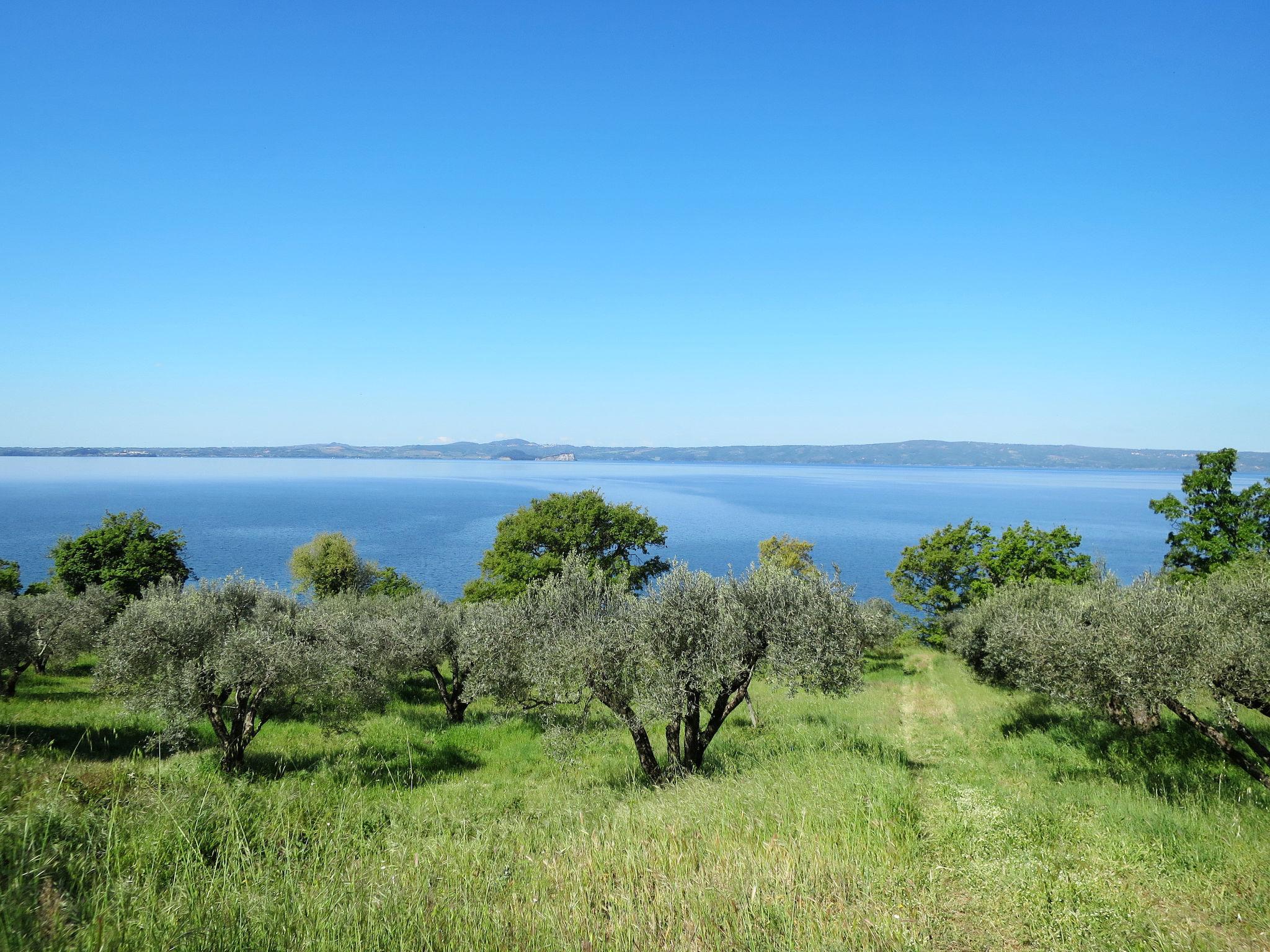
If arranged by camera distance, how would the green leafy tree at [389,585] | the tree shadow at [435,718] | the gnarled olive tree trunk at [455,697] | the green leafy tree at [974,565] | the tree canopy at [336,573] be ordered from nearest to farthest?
the tree shadow at [435,718], the gnarled olive tree trunk at [455,697], the green leafy tree at [974,565], the green leafy tree at [389,585], the tree canopy at [336,573]

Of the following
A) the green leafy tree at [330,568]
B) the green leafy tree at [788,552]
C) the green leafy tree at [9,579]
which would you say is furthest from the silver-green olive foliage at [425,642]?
the green leafy tree at [9,579]

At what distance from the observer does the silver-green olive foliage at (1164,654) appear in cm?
1336

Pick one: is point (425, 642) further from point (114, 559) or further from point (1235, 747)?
point (114, 559)

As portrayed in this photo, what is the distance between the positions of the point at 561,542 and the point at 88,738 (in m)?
33.6

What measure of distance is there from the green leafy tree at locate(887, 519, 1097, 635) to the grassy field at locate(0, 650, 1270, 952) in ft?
112

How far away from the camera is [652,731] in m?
24.3

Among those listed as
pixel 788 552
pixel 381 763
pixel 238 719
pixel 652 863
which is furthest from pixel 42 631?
pixel 788 552

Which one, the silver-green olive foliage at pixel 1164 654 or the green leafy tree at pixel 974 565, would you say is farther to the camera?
the green leafy tree at pixel 974 565

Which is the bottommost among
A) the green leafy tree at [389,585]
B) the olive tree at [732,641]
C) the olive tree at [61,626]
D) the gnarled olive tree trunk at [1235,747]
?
the green leafy tree at [389,585]

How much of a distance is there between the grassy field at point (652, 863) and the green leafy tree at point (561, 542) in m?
33.1

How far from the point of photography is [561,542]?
50.8m

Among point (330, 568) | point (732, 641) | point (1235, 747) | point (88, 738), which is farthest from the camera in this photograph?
point (330, 568)

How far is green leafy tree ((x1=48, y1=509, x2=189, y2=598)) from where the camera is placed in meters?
48.7

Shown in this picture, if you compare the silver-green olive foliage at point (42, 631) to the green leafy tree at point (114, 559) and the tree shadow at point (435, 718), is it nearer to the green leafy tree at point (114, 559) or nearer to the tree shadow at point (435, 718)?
the tree shadow at point (435, 718)
